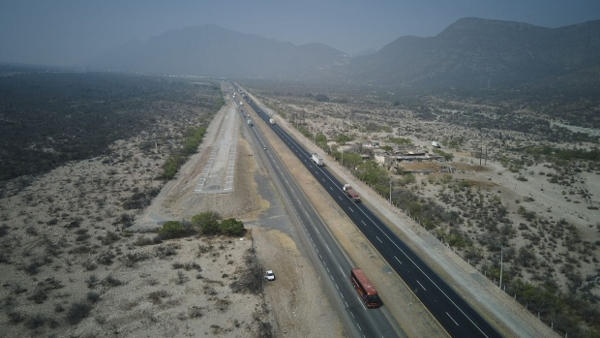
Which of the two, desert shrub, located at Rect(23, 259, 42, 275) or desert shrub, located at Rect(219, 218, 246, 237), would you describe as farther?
desert shrub, located at Rect(219, 218, 246, 237)

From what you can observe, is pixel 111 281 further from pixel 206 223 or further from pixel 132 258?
pixel 206 223

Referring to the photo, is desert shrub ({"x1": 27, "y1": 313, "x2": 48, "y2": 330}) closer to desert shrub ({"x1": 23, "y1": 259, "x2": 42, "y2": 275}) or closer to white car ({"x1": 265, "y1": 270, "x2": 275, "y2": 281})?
desert shrub ({"x1": 23, "y1": 259, "x2": 42, "y2": 275})

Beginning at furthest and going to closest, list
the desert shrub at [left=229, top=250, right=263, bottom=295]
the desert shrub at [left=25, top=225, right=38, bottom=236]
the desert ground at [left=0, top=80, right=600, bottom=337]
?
the desert shrub at [left=25, top=225, right=38, bottom=236] < the desert shrub at [left=229, top=250, right=263, bottom=295] < the desert ground at [left=0, top=80, right=600, bottom=337]

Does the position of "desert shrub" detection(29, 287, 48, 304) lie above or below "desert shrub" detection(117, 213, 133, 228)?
below

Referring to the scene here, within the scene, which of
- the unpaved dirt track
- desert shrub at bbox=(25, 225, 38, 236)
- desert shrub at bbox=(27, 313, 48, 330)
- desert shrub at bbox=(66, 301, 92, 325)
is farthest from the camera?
desert shrub at bbox=(25, 225, 38, 236)

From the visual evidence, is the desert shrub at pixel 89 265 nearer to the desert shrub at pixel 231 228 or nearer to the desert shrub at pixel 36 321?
the desert shrub at pixel 36 321

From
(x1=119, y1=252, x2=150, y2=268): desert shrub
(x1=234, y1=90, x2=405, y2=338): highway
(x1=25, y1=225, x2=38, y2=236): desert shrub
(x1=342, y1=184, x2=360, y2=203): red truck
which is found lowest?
(x1=234, y1=90, x2=405, y2=338): highway

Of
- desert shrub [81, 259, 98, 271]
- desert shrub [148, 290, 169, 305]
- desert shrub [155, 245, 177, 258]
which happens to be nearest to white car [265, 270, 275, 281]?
desert shrub [148, 290, 169, 305]

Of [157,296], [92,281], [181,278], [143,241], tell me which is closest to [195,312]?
[157,296]
